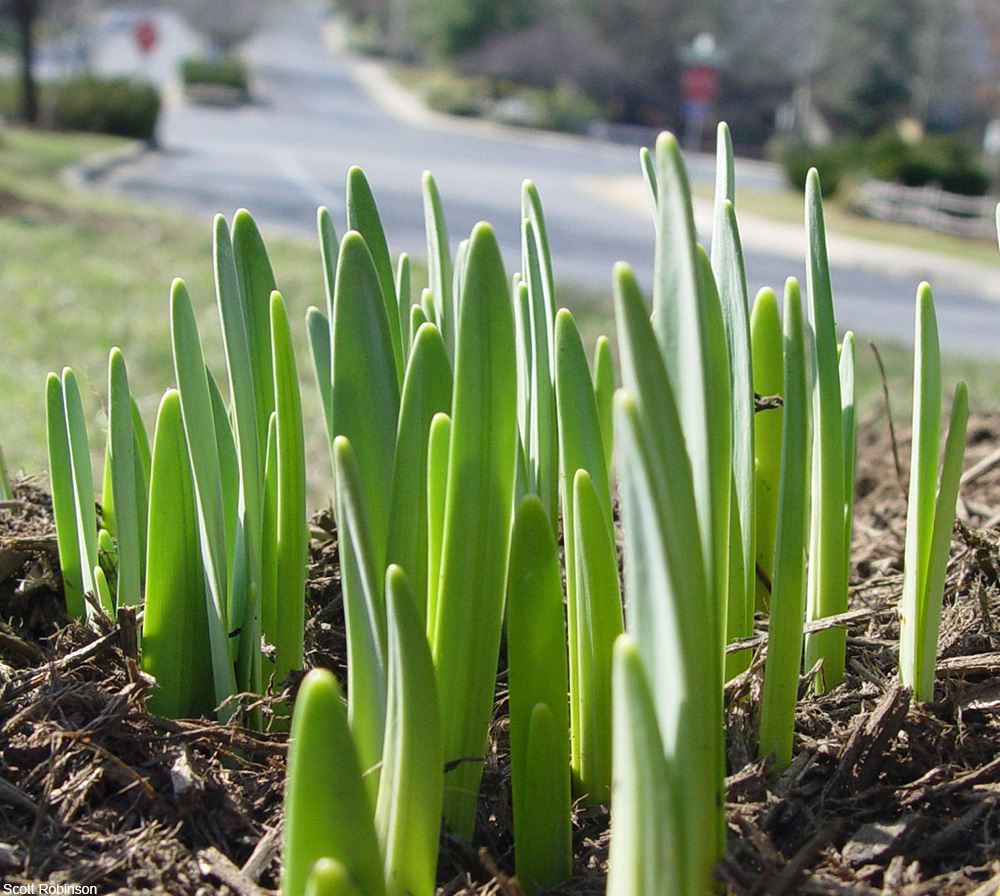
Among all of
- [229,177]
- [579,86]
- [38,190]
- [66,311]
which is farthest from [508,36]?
[66,311]

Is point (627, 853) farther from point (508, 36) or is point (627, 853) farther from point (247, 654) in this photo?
point (508, 36)

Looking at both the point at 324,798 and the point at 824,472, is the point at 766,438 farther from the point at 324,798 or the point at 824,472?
the point at 324,798

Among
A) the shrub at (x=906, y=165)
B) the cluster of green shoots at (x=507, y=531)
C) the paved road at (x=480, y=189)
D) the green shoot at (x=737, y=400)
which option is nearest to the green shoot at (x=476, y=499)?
the cluster of green shoots at (x=507, y=531)

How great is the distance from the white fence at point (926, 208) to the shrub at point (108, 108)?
1329 centimetres

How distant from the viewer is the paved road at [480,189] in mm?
9867

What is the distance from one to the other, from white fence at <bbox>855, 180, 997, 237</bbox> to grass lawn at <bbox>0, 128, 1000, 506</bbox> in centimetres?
1286

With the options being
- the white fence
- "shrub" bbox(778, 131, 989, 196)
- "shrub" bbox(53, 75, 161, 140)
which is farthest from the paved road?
the white fence

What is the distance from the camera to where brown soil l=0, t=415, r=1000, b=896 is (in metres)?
0.80

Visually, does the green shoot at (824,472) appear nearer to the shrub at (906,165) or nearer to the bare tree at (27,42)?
the bare tree at (27,42)

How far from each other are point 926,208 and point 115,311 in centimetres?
1648

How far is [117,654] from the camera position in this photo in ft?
3.38

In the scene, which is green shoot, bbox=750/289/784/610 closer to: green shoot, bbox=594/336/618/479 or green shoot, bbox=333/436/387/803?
green shoot, bbox=594/336/618/479

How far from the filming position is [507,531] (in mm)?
794

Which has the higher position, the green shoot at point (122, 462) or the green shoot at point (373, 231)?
the green shoot at point (373, 231)
